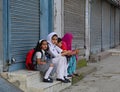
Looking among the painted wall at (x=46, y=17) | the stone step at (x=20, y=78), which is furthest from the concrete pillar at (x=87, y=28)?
the stone step at (x=20, y=78)

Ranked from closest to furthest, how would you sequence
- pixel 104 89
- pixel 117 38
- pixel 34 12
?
pixel 104 89 → pixel 34 12 → pixel 117 38

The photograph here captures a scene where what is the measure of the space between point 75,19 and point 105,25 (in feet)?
23.9

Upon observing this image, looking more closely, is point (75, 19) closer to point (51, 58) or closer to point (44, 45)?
point (51, 58)

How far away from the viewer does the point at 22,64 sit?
7934mm

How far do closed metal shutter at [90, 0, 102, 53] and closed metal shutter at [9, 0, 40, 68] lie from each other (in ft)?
21.7

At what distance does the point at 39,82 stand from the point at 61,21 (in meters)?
3.39

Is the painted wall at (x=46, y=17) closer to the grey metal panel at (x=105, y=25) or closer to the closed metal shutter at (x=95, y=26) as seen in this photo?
the closed metal shutter at (x=95, y=26)

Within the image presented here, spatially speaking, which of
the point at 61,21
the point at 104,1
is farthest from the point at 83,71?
the point at 104,1

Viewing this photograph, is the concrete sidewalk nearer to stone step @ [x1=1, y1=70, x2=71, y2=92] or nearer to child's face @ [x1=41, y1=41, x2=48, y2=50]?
stone step @ [x1=1, y1=70, x2=71, y2=92]

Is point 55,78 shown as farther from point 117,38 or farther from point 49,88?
point 117,38

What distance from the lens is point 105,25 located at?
19375 millimetres

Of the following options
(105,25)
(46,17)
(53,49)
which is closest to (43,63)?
(53,49)

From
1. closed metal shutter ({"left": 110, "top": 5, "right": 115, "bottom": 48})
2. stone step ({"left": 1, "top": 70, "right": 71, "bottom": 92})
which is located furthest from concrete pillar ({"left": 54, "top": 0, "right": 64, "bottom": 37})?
closed metal shutter ({"left": 110, "top": 5, "right": 115, "bottom": 48})

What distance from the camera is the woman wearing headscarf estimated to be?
25.6 ft
